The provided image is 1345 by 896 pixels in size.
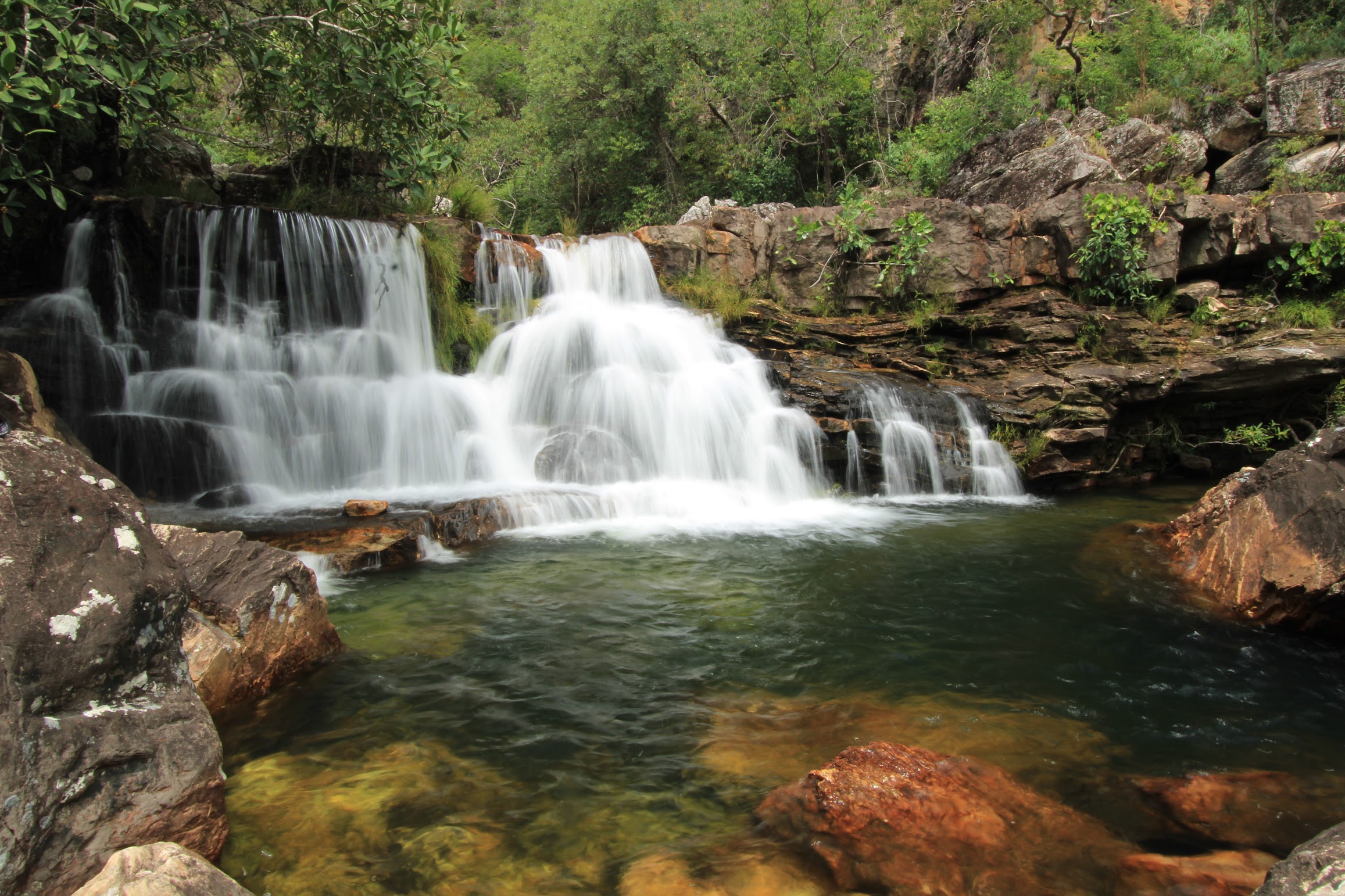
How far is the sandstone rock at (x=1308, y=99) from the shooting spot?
13789 millimetres

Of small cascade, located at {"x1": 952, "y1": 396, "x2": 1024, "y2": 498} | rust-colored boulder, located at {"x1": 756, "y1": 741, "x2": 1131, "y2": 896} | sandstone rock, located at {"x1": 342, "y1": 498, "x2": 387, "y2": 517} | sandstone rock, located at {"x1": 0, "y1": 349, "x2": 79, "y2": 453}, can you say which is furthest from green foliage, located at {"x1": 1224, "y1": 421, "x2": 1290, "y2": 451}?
sandstone rock, located at {"x1": 0, "y1": 349, "x2": 79, "y2": 453}

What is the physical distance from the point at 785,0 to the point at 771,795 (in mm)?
20794

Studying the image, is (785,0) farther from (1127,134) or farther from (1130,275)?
(1130,275)

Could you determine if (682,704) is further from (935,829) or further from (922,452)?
(922,452)

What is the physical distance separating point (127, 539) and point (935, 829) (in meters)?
3.34

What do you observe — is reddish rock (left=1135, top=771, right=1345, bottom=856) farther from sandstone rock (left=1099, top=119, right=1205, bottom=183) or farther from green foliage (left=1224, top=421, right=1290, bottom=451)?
sandstone rock (left=1099, top=119, right=1205, bottom=183)

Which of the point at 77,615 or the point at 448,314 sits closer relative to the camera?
the point at 77,615

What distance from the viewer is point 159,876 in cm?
218

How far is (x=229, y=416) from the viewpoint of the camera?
9359mm

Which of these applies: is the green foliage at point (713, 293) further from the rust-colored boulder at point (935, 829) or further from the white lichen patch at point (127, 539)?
the white lichen patch at point (127, 539)

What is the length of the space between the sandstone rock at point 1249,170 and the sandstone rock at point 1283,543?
Answer: 35.1 feet

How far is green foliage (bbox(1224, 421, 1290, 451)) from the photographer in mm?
11102

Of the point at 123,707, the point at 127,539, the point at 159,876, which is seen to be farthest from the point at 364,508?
the point at 159,876

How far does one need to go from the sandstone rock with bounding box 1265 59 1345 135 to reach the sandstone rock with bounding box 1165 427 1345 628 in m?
11.5
